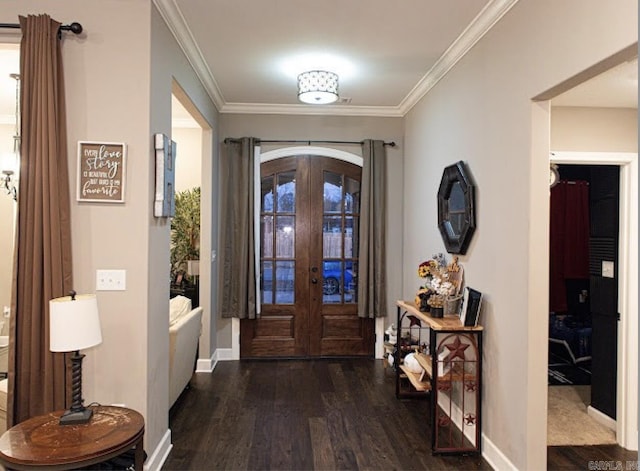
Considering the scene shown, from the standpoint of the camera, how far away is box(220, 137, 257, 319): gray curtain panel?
4961mm

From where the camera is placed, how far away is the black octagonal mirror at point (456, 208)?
124 inches

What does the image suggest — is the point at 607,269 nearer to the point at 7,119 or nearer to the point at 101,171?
the point at 101,171

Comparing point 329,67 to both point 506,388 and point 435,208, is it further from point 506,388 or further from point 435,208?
point 506,388

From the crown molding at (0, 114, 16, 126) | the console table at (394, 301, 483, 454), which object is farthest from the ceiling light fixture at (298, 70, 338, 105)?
the crown molding at (0, 114, 16, 126)

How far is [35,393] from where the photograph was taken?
2365 mm

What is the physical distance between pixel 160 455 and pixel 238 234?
261 cm

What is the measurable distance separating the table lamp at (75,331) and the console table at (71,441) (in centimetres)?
7

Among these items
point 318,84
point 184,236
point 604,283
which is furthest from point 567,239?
point 184,236

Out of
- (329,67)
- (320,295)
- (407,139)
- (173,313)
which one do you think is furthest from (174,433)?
(407,139)

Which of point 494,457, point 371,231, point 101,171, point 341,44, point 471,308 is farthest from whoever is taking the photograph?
point 371,231

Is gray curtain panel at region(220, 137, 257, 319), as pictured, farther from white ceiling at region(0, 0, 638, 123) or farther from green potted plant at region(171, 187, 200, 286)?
white ceiling at region(0, 0, 638, 123)

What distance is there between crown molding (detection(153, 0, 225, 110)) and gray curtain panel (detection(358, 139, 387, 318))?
6.00ft

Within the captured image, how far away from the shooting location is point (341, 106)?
499cm

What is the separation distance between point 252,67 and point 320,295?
263 centimetres
